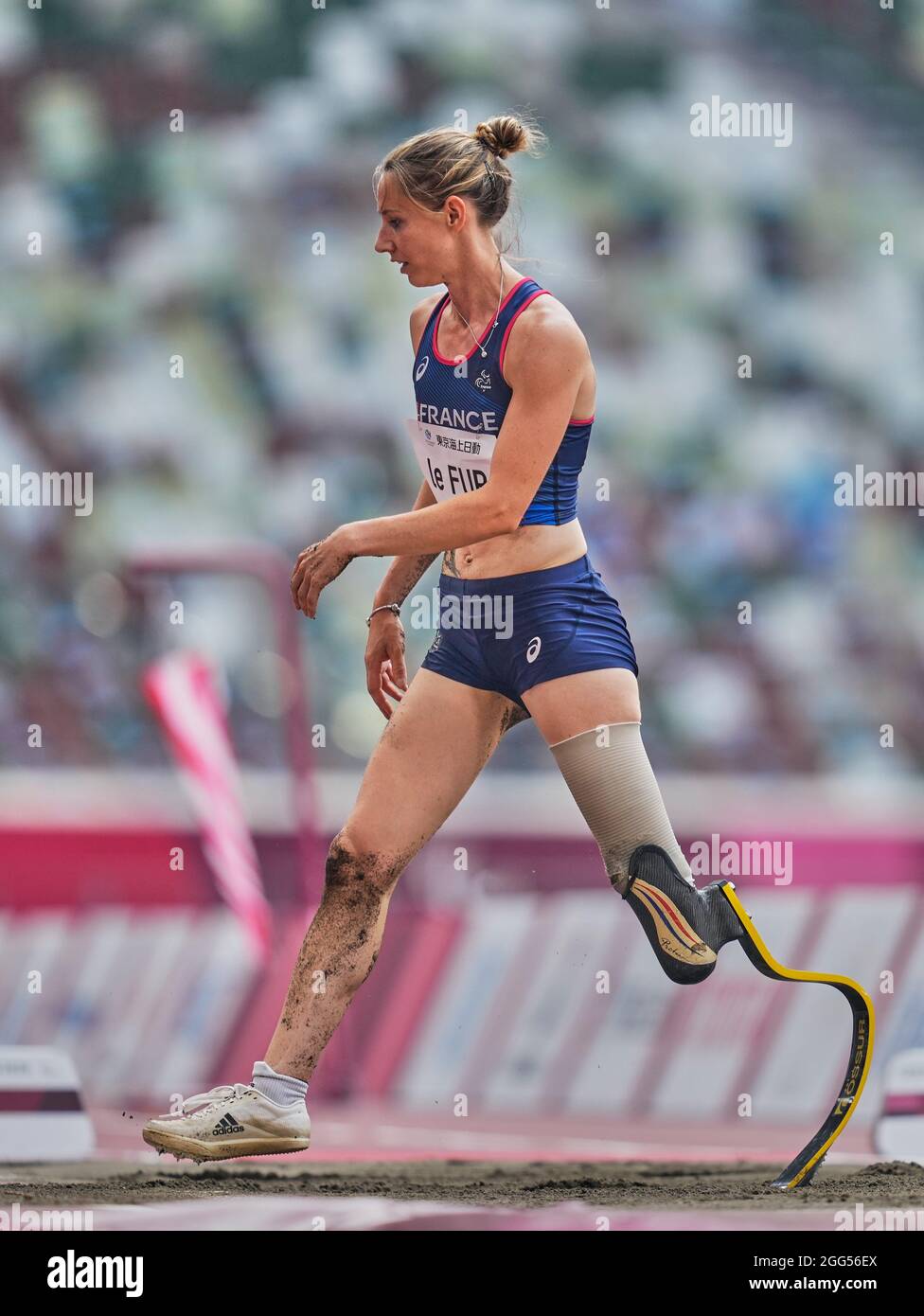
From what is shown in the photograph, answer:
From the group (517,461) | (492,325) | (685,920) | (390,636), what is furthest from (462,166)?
(685,920)

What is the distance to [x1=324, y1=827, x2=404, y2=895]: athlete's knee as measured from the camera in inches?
121

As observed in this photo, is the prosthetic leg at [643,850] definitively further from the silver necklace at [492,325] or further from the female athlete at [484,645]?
the silver necklace at [492,325]

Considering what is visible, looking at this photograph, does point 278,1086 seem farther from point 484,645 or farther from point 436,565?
point 436,565

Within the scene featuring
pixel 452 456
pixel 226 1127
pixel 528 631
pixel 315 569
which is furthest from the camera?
pixel 452 456

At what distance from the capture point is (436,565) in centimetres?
521

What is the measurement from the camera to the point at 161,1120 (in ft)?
9.55

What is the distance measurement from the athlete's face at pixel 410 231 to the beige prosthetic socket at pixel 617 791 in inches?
36.2

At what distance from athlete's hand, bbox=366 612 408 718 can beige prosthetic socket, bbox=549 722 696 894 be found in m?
0.42

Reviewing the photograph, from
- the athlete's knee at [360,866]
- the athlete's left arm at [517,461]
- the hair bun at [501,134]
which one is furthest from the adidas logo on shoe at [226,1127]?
the hair bun at [501,134]

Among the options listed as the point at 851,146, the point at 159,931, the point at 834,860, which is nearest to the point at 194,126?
the point at 851,146

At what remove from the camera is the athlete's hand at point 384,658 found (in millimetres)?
3318

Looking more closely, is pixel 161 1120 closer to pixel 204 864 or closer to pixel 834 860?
pixel 204 864

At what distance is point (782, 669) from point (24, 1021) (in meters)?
2.56

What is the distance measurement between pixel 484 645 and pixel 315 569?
401 millimetres
